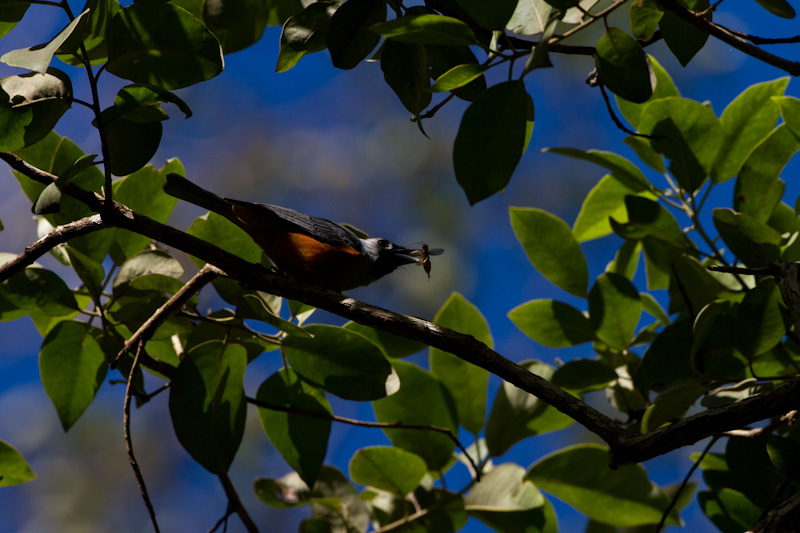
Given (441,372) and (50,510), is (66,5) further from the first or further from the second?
(50,510)

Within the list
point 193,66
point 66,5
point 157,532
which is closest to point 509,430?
point 157,532

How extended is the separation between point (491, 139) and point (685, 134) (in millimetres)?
944

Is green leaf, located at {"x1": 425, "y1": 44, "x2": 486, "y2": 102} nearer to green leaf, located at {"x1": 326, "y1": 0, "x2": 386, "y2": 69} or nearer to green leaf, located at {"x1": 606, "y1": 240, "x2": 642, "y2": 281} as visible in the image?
green leaf, located at {"x1": 326, "y1": 0, "x2": 386, "y2": 69}

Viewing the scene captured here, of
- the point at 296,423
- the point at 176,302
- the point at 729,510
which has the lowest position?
the point at 729,510

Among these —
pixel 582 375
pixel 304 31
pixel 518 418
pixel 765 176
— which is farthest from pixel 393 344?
pixel 765 176

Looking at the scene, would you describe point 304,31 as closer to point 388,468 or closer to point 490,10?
point 490,10

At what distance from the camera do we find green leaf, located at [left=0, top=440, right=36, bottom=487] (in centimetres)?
175

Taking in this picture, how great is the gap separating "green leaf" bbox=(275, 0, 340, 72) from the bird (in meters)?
0.72

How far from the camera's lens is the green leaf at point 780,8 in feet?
4.76

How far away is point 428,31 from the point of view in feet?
3.77

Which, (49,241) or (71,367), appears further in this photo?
(71,367)

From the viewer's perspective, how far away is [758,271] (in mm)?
1330

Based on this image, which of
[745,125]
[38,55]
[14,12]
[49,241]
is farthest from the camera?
[745,125]

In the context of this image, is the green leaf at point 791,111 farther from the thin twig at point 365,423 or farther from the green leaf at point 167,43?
the green leaf at point 167,43
